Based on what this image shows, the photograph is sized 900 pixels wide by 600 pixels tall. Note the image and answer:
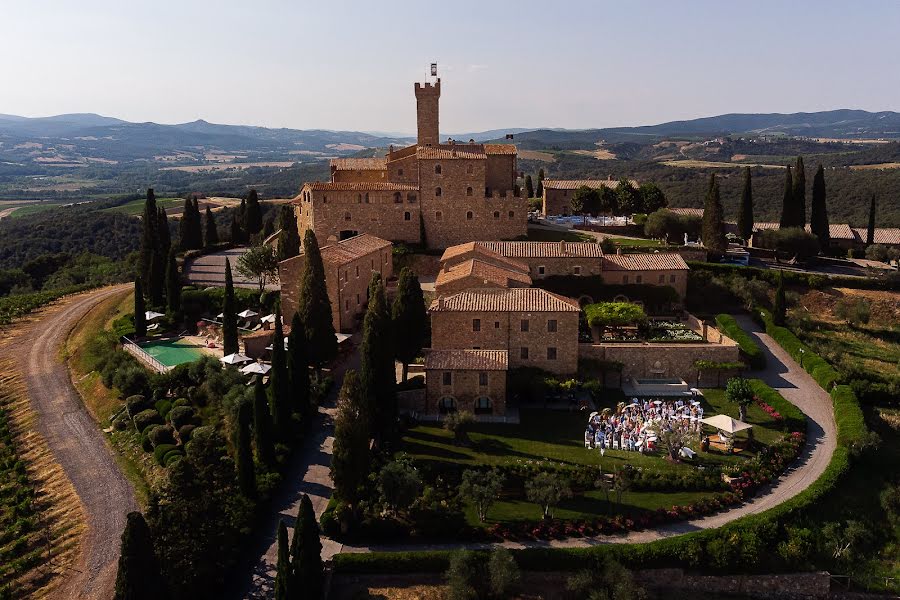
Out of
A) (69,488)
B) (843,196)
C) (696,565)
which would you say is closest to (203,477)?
(69,488)

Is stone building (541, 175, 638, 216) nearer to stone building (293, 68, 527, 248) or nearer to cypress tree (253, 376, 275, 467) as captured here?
stone building (293, 68, 527, 248)

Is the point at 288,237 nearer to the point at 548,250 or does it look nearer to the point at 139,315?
the point at 139,315

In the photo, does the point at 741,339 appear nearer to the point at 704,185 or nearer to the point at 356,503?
the point at 356,503

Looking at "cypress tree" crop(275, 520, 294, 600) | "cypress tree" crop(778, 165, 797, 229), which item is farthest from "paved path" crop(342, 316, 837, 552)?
"cypress tree" crop(778, 165, 797, 229)

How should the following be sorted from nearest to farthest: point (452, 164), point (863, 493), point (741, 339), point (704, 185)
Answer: point (863, 493)
point (741, 339)
point (452, 164)
point (704, 185)

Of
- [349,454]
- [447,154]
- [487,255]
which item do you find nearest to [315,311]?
[349,454]

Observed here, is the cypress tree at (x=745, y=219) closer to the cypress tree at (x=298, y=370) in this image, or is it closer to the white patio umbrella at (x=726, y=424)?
the white patio umbrella at (x=726, y=424)

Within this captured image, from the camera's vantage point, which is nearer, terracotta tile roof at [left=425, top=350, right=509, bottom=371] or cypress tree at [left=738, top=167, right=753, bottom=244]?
terracotta tile roof at [left=425, top=350, right=509, bottom=371]
